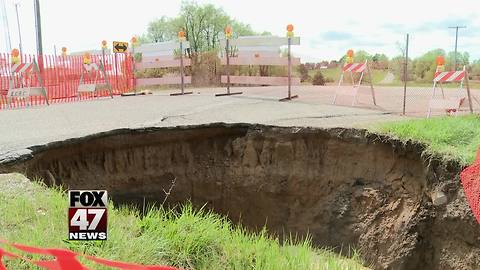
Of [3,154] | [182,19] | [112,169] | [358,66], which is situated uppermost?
[182,19]

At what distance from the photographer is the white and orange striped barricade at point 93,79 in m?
16.4

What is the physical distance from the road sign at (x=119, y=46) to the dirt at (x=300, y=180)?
11.5m

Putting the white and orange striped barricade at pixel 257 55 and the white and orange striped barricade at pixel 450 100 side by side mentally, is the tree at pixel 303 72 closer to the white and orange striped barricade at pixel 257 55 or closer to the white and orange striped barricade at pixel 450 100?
the white and orange striped barricade at pixel 257 55

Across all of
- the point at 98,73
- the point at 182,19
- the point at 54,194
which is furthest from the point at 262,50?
the point at 182,19

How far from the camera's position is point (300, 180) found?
8266mm

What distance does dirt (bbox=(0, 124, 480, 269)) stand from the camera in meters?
6.37

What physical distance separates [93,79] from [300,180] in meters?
13.8

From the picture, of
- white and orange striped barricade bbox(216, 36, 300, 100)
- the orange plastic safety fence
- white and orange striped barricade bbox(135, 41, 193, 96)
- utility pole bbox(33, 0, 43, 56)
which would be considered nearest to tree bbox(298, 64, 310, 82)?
white and orange striped barricade bbox(216, 36, 300, 100)

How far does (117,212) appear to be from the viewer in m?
4.55

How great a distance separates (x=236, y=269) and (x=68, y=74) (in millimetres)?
16646

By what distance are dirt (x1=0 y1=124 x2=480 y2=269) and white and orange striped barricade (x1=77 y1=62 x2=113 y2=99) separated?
8.98 m

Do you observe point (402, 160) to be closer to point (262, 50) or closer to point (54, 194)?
point (54, 194)

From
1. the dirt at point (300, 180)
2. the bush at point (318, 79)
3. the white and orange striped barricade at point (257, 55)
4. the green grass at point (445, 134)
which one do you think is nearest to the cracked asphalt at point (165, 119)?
the dirt at point (300, 180)

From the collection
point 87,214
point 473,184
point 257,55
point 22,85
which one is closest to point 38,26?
point 22,85
